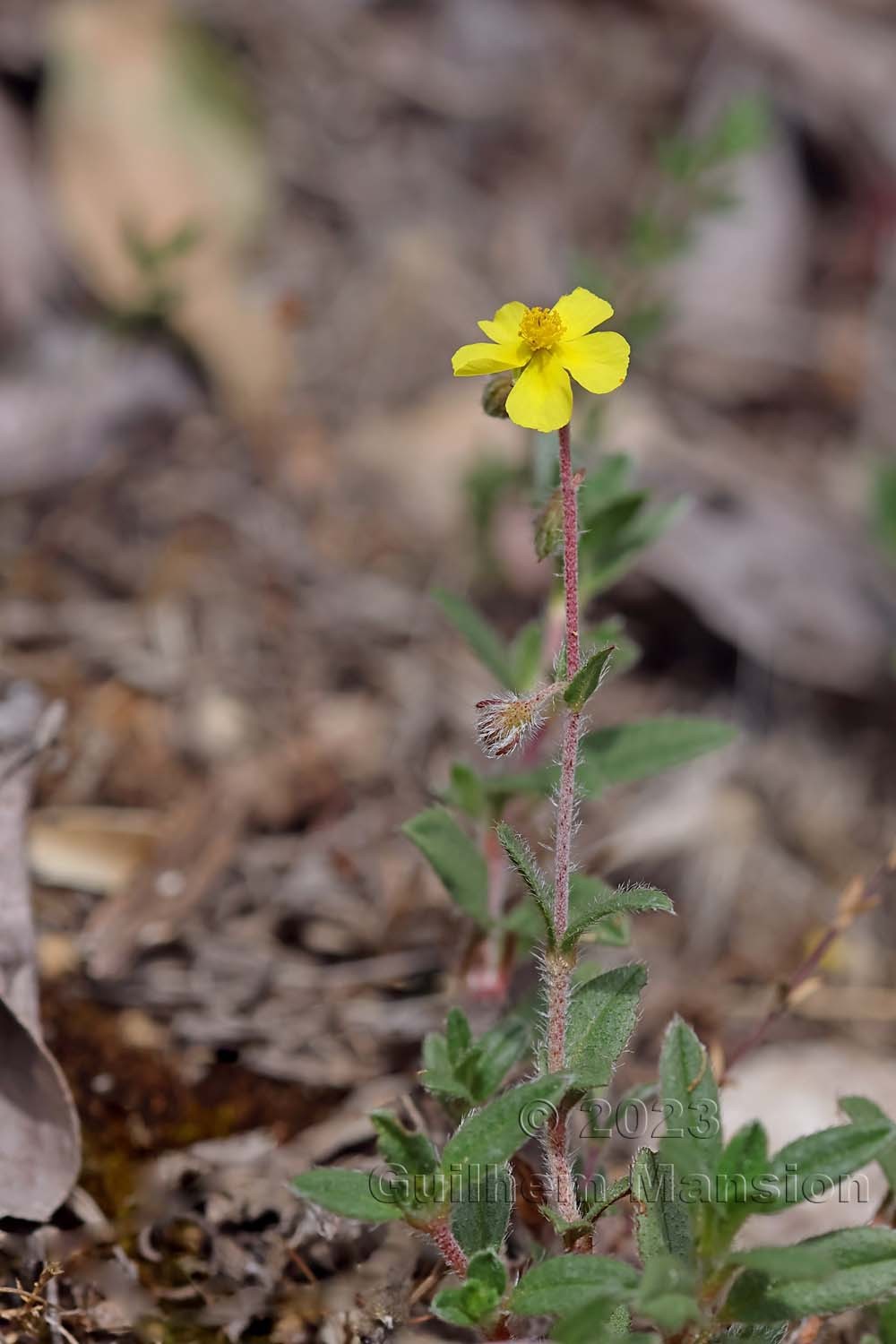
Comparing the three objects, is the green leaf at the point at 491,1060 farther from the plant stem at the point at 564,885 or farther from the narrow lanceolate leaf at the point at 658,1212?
the narrow lanceolate leaf at the point at 658,1212

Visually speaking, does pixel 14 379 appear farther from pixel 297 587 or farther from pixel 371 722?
pixel 371 722

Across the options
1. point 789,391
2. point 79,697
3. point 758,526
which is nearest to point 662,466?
point 758,526

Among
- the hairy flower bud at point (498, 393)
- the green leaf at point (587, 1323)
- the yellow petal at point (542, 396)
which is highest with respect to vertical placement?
the hairy flower bud at point (498, 393)

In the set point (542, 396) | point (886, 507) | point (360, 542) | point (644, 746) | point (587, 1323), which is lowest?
point (587, 1323)

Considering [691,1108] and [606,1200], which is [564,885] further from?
[606,1200]

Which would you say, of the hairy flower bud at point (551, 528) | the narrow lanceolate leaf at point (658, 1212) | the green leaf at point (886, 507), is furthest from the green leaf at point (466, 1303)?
the green leaf at point (886, 507)

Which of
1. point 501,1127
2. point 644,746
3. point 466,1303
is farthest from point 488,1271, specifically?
point 644,746

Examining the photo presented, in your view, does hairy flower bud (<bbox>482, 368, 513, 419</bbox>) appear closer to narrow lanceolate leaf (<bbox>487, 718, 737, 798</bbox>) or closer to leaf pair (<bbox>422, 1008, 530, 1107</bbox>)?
narrow lanceolate leaf (<bbox>487, 718, 737, 798</bbox>)
